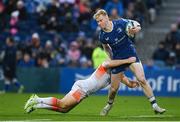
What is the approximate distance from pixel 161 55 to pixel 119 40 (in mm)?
14375

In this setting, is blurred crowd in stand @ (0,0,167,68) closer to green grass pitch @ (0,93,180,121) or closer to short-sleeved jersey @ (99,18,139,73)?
green grass pitch @ (0,93,180,121)

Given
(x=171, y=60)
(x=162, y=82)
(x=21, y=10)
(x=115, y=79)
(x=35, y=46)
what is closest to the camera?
(x=115, y=79)

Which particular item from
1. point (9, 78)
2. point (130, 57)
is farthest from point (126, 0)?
point (130, 57)

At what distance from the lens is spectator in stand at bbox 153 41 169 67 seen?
102 ft

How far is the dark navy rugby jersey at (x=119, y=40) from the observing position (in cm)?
1684

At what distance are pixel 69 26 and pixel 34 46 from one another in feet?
6.73

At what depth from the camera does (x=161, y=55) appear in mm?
31141

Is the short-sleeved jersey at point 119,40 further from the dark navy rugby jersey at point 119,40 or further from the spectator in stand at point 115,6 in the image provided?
the spectator in stand at point 115,6

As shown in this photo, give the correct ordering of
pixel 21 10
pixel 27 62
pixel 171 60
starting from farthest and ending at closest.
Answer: pixel 21 10
pixel 27 62
pixel 171 60

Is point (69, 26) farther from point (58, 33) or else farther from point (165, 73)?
point (165, 73)

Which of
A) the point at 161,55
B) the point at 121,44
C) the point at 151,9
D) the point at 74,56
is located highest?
the point at 121,44

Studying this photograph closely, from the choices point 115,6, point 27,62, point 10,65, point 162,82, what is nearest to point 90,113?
point 162,82

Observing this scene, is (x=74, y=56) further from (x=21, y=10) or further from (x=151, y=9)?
(x=151, y=9)

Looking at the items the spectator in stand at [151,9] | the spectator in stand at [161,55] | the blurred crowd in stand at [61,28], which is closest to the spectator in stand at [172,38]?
the blurred crowd in stand at [61,28]
